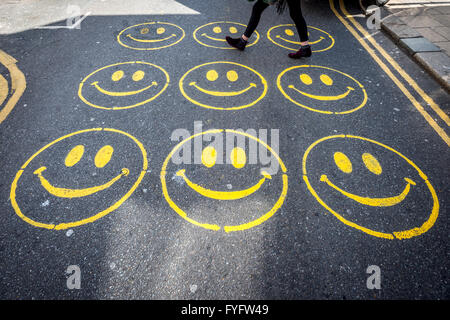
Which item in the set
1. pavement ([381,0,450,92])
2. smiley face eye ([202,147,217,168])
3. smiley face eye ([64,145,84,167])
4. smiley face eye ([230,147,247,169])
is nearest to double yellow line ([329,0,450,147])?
pavement ([381,0,450,92])

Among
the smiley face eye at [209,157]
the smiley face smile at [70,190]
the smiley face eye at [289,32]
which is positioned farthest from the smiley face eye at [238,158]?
the smiley face eye at [289,32]

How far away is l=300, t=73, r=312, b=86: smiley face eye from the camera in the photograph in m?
3.35

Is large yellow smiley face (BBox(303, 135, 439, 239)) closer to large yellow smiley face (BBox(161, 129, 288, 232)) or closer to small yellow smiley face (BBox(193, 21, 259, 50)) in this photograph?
large yellow smiley face (BBox(161, 129, 288, 232))

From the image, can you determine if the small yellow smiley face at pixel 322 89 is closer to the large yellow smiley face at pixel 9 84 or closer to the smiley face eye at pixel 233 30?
the smiley face eye at pixel 233 30

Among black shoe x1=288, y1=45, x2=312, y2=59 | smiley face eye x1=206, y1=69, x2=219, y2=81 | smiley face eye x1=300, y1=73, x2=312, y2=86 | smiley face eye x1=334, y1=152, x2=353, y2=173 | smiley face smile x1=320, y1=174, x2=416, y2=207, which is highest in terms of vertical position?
black shoe x1=288, y1=45, x2=312, y2=59

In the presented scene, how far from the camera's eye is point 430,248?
181 centimetres

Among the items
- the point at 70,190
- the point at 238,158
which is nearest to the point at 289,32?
the point at 238,158

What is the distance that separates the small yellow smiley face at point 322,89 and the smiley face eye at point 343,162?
2.41 feet

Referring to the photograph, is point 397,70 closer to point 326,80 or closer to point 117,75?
point 326,80

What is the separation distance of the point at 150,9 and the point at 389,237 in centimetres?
601

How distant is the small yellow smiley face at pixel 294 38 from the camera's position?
13.7 ft

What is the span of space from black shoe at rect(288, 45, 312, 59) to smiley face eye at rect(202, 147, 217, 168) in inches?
94.0

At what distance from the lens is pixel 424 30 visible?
176 inches
